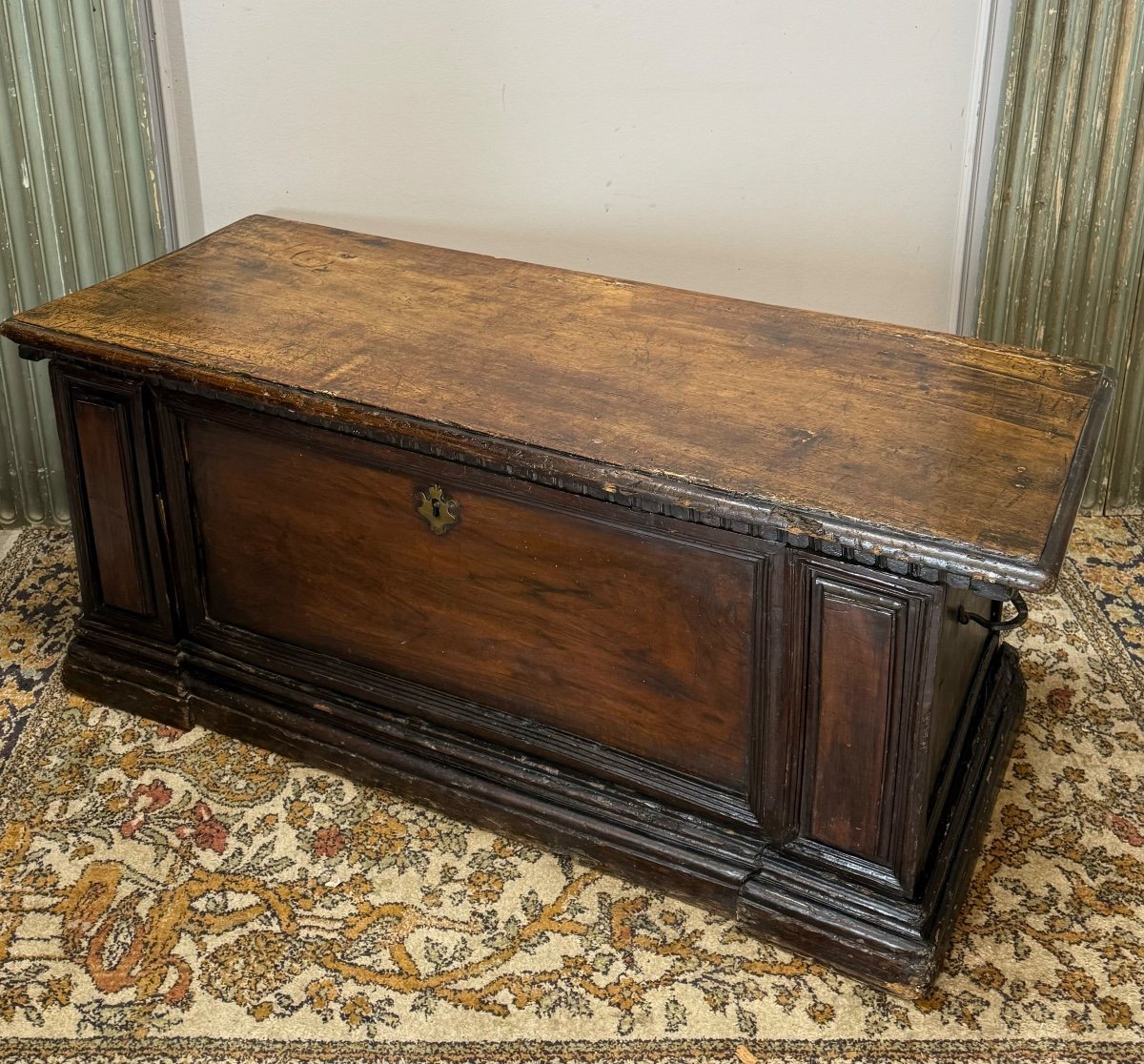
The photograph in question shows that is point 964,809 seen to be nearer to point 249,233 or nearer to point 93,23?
point 249,233

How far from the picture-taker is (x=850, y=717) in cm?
228

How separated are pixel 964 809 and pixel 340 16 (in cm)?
221

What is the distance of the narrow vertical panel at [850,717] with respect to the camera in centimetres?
219

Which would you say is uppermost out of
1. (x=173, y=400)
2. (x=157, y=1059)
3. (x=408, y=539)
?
(x=173, y=400)

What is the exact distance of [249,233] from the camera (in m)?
3.19

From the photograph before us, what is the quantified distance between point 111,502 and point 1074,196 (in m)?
2.19

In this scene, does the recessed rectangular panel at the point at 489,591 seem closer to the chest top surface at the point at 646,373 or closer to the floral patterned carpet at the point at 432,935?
the chest top surface at the point at 646,373

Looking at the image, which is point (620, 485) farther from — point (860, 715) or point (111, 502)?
point (111, 502)

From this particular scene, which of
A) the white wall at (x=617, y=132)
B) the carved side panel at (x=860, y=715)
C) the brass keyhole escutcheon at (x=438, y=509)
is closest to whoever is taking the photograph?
the carved side panel at (x=860, y=715)

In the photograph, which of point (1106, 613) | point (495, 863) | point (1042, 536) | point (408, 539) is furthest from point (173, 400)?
point (1106, 613)

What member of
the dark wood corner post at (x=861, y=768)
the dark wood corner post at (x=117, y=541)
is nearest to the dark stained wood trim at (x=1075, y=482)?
the dark wood corner post at (x=861, y=768)

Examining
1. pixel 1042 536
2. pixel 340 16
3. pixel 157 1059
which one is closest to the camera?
pixel 1042 536

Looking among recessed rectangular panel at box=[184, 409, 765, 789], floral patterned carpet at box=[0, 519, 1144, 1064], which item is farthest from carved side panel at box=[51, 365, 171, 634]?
floral patterned carpet at box=[0, 519, 1144, 1064]

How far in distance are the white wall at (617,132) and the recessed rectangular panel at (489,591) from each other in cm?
108
